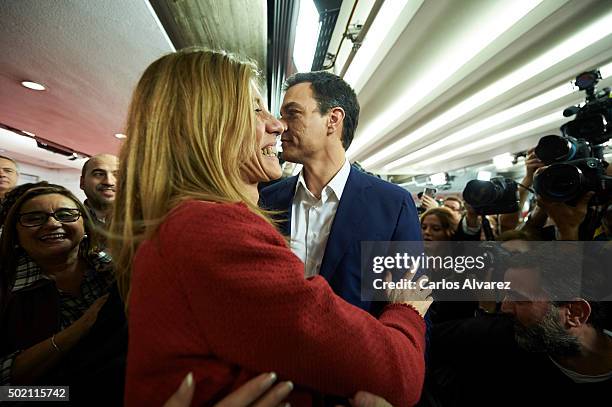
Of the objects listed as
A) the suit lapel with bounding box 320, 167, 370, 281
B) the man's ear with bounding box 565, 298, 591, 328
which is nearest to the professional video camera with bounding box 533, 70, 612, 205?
the man's ear with bounding box 565, 298, 591, 328

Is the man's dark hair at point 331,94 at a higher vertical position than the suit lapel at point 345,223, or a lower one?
higher

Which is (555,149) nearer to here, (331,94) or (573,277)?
(573,277)

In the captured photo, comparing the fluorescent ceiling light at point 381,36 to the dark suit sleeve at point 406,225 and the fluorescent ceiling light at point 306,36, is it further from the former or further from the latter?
the dark suit sleeve at point 406,225

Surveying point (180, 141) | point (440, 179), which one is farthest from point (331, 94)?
point (440, 179)

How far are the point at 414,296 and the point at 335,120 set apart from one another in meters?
0.90

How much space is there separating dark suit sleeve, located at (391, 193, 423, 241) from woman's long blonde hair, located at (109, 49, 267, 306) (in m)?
0.62

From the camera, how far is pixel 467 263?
5.59 feet

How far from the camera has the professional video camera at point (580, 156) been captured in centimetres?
118

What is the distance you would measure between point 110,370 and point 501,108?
3.38m

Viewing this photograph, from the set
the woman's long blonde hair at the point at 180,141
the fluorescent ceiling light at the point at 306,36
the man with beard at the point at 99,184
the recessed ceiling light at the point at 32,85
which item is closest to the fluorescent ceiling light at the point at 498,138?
the fluorescent ceiling light at the point at 306,36

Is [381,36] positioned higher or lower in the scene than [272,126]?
higher

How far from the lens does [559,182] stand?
4.05 feet

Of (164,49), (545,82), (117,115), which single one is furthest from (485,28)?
(117,115)

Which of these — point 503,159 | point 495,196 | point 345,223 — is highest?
point 503,159
